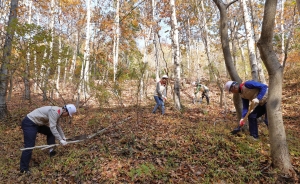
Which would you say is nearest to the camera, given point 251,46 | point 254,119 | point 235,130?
point 254,119

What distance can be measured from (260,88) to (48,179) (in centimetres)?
504

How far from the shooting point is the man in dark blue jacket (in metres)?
4.68

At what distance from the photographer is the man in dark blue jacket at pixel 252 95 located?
4684 mm

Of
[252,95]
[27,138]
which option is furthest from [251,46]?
[27,138]

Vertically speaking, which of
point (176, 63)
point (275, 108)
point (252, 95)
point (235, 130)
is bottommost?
point (235, 130)

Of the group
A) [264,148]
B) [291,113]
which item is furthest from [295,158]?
[291,113]

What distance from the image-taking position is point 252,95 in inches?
194

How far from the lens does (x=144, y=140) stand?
17.6 feet

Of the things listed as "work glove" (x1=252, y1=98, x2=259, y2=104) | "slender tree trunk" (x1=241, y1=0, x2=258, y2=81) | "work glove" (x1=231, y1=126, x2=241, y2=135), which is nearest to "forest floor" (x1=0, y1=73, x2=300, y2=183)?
"work glove" (x1=231, y1=126, x2=241, y2=135)

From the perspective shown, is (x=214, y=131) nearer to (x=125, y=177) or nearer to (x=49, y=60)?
(x=125, y=177)

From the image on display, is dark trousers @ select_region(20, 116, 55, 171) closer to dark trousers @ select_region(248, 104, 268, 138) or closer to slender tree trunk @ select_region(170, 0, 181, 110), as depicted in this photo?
dark trousers @ select_region(248, 104, 268, 138)

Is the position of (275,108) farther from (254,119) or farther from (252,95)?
(254,119)

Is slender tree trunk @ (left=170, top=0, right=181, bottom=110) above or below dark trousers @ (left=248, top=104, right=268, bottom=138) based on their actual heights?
above

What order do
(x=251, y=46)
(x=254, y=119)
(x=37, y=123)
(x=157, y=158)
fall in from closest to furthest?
(x=157, y=158) → (x=37, y=123) → (x=254, y=119) → (x=251, y=46)
